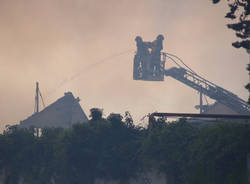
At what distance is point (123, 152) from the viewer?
4412 cm

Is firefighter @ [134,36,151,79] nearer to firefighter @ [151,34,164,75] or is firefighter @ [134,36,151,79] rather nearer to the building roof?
firefighter @ [151,34,164,75]

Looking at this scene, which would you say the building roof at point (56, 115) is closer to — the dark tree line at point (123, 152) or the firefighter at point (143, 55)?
the firefighter at point (143, 55)

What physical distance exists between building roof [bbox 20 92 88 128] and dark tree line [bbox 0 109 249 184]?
128ft

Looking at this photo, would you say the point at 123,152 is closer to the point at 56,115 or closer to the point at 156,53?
the point at 156,53

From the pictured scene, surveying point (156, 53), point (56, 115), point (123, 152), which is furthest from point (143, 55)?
point (123, 152)

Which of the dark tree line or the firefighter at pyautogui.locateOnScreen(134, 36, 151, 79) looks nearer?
the dark tree line

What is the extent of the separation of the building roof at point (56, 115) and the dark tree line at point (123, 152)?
128 ft

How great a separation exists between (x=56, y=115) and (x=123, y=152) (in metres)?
53.7

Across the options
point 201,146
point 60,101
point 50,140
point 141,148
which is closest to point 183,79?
point 60,101

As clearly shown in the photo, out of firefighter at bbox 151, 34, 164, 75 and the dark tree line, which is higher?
firefighter at bbox 151, 34, 164, 75

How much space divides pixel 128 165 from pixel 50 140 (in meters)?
10.9

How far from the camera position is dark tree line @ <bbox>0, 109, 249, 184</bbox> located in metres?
31.8

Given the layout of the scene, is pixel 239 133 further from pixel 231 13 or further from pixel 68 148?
pixel 68 148

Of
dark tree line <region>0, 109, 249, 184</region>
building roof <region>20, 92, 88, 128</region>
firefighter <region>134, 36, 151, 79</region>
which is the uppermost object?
firefighter <region>134, 36, 151, 79</region>
